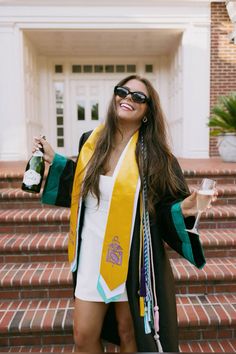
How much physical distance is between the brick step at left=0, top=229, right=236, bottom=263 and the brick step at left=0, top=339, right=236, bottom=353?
802 mm

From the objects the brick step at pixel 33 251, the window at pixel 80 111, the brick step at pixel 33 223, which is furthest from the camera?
the window at pixel 80 111

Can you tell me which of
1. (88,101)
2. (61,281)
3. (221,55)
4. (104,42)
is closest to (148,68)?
(104,42)

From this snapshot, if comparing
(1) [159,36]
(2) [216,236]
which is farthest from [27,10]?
(2) [216,236]

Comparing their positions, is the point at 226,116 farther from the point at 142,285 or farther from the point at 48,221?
the point at 142,285

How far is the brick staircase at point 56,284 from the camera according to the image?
7.82 ft

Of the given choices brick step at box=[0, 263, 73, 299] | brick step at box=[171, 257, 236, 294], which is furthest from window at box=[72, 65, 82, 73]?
brick step at box=[171, 257, 236, 294]

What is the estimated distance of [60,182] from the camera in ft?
5.81

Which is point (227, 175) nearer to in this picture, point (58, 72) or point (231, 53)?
point (231, 53)

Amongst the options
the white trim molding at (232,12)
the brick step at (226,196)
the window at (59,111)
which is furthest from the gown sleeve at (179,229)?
the window at (59,111)

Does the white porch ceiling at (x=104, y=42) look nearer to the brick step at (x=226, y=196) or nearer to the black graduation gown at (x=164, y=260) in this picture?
the brick step at (x=226, y=196)

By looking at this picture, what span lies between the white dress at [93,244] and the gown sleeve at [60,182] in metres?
0.21

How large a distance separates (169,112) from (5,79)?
4.47 metres

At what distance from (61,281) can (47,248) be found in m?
0.44

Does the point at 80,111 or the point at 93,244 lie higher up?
the point at 80,111
